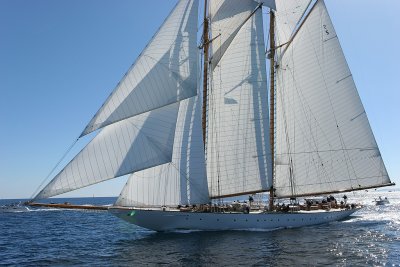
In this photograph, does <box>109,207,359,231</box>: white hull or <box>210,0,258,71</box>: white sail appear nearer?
<box>109,207,359,231</box>: white hull

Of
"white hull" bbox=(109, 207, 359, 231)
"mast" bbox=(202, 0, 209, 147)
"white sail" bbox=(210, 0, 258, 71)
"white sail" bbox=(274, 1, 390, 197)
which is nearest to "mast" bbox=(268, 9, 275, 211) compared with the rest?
"white sail" bbox=(274, 1, 390, 197)

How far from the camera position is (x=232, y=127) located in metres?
34.8

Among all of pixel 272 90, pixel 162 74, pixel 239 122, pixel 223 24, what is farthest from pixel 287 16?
pixel 162 74

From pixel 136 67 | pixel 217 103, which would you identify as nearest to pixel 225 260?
pixel 136 67

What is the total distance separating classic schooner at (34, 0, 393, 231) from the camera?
2642 cm

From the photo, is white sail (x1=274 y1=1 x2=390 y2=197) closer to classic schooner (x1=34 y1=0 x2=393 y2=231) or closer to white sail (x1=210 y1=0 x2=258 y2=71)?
classic schooner (x1=34 y1=0 x2=393 y2=231)

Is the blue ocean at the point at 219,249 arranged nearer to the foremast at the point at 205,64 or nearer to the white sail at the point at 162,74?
the white sail at the point at 162,74

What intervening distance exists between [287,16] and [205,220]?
2279 cm

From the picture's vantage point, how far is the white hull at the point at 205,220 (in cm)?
3000

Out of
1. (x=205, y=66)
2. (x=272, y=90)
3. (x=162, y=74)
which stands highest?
(x=205, y=66)

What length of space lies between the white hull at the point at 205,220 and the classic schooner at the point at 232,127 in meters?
0.09

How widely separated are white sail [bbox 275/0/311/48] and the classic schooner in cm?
10

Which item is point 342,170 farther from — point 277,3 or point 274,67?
point 277,3

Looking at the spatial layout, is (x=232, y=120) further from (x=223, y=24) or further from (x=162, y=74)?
(x=162, y=74)
